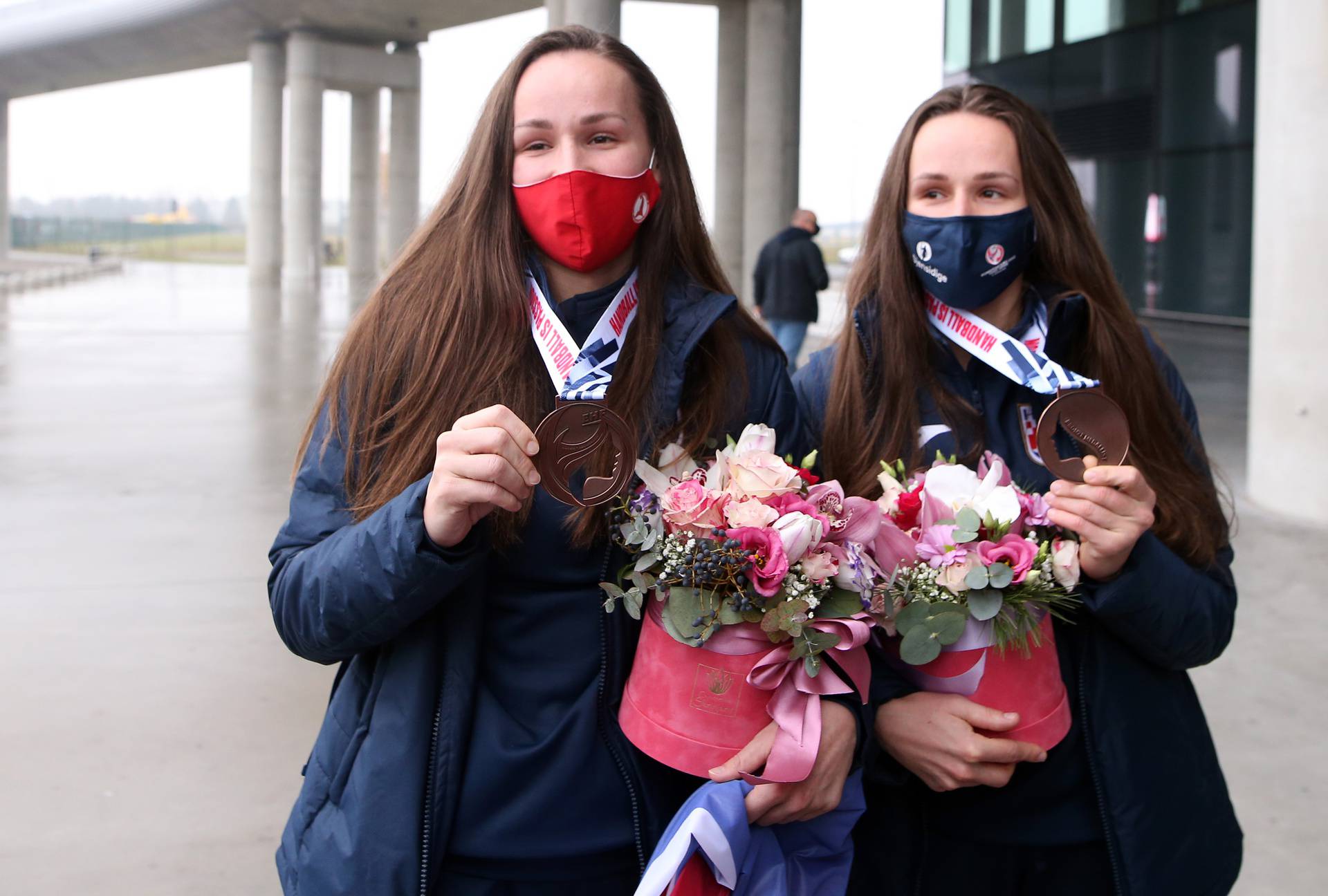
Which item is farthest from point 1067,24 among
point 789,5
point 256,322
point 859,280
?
point 859,280

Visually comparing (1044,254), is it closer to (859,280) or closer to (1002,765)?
(859,280)

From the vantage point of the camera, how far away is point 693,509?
180cm

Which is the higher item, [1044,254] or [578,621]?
[1044,254]

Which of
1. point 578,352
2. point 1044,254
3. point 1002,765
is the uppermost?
point 1044,254

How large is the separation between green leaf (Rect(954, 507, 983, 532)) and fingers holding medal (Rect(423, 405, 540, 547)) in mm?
664

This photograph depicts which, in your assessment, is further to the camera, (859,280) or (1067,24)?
(1067,24)

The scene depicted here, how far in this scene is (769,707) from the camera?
1.84 m

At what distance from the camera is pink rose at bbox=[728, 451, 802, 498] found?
1.83 meters

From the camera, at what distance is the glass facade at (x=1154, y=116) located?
23859 mm

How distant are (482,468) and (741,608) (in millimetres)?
422

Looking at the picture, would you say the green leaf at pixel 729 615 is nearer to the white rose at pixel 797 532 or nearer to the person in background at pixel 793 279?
the white rose at pixel 797 532

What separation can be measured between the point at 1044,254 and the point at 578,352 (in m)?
1.03

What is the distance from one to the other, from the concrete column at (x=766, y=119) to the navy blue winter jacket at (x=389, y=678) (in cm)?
2240

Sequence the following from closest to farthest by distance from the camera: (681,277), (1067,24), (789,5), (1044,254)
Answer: (681,277) < (1044,254) < (789,5) < (1067,24)
